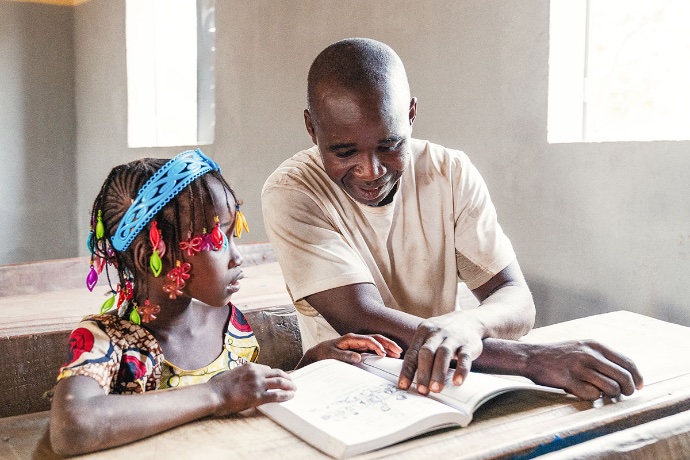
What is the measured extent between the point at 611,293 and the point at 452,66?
45.7 inches

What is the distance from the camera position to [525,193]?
2656 millimetres

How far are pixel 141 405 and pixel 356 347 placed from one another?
1.56 feet

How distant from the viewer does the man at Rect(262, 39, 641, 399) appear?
4.82ft

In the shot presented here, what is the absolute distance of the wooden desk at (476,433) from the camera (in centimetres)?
103

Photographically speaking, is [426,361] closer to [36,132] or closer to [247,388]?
[247,388]

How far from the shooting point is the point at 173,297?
132 centimetres

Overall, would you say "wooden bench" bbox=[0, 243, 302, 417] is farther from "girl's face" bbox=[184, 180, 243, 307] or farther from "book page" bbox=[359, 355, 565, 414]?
"book page" bbox=[359, 355, 565, 414]

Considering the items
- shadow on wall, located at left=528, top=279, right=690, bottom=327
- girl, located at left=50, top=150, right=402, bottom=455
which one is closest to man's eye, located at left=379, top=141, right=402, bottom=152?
girl, located at left=50, top=150, right=402, bottom=455

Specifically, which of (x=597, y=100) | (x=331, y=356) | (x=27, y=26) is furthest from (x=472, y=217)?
(x=27, y=26)

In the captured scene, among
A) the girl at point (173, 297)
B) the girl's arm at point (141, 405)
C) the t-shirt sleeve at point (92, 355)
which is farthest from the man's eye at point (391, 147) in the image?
the t-shirt sleeve at point (92, 355)

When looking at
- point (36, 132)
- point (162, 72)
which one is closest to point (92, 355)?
point (162, 72)

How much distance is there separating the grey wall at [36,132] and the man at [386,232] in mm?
6277

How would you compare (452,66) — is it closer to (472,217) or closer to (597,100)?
(597,100)

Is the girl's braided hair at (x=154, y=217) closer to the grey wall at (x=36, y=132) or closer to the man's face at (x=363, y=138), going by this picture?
the man's face at (x=363, y=138)
